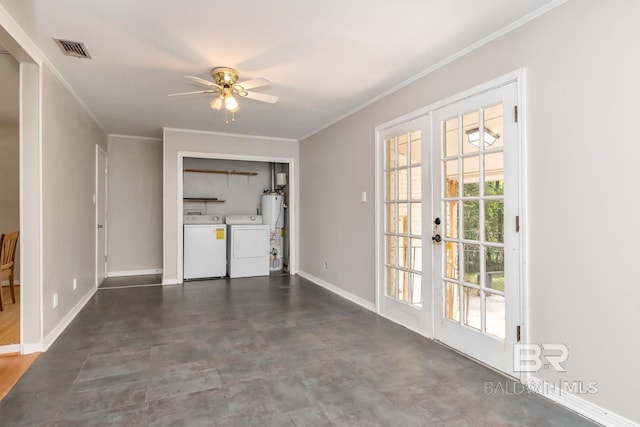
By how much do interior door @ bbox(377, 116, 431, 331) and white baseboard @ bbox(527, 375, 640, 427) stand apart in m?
1.07

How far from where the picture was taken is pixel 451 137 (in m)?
2.87

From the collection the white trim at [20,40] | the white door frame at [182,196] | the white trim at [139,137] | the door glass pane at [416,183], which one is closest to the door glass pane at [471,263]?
the door glass pane at [416,183]

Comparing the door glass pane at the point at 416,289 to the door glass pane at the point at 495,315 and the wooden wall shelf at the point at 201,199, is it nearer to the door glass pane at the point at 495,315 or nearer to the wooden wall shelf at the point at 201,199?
the door glass pane at the point at 495,315

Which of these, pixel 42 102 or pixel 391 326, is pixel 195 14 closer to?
pixel 42 102

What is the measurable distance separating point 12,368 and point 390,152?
3.61 m

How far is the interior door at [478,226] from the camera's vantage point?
2355 millimetres

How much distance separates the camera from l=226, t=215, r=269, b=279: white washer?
18.9 feet

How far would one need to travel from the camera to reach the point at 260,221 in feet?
20.8

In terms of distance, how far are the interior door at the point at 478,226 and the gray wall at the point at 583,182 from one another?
14cm

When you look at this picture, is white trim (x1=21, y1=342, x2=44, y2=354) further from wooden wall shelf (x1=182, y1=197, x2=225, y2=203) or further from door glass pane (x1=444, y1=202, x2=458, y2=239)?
wooden wall shelf (x1=182, y1=197, x2=225, y2=203)

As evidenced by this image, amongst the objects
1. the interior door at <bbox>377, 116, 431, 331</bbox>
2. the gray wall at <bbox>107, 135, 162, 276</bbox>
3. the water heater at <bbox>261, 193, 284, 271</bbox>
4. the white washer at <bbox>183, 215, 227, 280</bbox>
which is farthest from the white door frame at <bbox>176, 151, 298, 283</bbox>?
the interior door at <bbox>377, 116, 431, 331</bbox>

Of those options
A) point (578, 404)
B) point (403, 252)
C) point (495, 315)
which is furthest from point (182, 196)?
point (578, 404)

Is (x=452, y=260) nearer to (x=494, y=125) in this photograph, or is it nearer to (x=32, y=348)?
(x=494, y=125)

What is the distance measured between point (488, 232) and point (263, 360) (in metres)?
1.93
